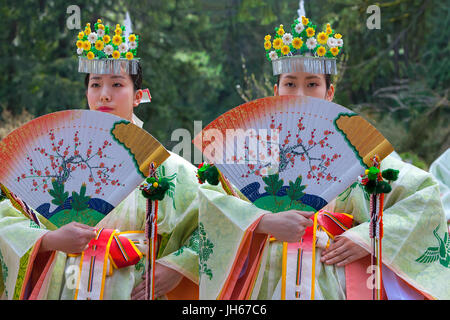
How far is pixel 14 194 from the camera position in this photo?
313 centimetres

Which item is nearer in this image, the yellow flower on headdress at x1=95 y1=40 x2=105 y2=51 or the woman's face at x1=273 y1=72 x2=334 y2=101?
the woman's face at x1=273 y1=72 x2=334 y2=101

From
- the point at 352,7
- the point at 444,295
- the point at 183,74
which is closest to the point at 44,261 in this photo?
the point at 444,295

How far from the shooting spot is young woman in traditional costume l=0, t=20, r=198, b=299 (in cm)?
310

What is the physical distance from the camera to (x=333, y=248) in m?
3.08

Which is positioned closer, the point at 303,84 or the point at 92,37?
the point at 303,84

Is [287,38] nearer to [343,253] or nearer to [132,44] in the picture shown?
[132,44]

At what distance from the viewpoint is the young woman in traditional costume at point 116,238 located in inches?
122

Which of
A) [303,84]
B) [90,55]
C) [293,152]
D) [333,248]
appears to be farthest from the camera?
[90,55]

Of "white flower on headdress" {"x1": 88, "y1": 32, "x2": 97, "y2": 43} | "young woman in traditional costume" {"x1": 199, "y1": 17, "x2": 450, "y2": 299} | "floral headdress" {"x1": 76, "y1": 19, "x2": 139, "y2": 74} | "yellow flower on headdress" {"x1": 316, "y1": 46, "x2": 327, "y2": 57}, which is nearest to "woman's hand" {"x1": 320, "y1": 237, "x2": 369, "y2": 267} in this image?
"young woman in traditional costume" {"x1": 199, "y1": 17, "x2": 450, "y2": 299}

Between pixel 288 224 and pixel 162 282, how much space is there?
0.78 metres

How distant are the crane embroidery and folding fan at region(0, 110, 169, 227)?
136 cm

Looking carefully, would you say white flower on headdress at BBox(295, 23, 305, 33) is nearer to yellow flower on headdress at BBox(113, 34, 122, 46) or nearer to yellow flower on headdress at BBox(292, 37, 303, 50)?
yellow flower on headdress at BBox(292, 37, 303, 50)

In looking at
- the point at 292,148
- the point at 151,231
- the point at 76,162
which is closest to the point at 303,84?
the point at 292,148
